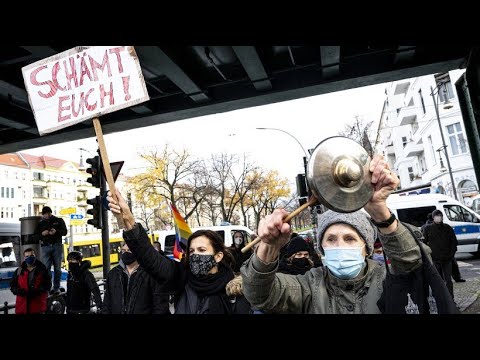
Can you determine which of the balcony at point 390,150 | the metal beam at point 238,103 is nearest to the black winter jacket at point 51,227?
the metal beam at point 238,103

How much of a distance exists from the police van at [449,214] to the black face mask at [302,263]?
37.1 ft

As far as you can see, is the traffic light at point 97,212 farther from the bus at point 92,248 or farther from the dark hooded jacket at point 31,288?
the bus at point 92,248

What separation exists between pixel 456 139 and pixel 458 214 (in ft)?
58.1

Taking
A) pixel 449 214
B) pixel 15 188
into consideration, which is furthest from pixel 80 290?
pixel 15 188

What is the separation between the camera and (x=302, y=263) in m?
4.32

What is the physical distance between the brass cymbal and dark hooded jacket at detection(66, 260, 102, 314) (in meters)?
6.51

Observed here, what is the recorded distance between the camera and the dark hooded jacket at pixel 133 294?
372 cm

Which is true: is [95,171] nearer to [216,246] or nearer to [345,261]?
[216,246]
